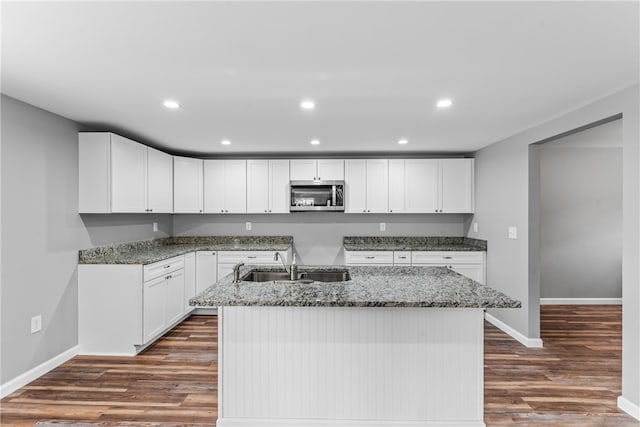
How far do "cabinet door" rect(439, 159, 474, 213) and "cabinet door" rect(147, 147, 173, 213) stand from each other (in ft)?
12.2

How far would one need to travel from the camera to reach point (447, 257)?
4.51 m

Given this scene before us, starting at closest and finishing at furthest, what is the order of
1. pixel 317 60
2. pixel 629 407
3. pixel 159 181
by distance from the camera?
pixel 317 60
pixel 629 407
pixel 159 181

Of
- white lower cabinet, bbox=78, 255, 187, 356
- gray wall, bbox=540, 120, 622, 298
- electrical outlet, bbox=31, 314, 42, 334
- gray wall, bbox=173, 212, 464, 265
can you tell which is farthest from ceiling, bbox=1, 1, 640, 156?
gray wall, bbox=540, 120, 622, 298

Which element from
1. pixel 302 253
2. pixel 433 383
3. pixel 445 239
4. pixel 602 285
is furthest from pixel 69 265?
pixel 602 285

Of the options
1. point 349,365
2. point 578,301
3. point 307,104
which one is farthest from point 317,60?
point 578,301

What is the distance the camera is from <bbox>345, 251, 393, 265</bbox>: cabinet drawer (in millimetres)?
4590

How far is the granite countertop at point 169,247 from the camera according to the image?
3393 millimetres

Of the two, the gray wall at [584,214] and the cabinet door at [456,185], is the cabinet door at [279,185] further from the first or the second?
the gray wall at [584,214]

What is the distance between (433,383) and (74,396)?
Result: 262 centimetres

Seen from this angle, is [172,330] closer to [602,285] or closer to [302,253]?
[302,253]

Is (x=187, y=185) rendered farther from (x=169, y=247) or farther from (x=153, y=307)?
(x=153, y=307)

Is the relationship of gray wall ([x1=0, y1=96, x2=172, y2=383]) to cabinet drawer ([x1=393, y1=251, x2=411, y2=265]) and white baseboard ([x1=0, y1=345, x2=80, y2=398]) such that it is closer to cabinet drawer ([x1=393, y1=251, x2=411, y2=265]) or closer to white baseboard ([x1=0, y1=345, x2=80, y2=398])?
white baseboard ([x1=0, y1=345, x2=80, y2=398])

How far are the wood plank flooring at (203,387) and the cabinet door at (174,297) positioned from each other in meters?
0.25

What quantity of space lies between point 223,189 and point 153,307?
1962 millimetres
